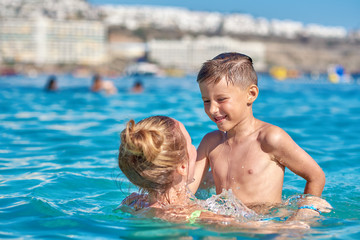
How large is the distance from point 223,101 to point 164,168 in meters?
0.54

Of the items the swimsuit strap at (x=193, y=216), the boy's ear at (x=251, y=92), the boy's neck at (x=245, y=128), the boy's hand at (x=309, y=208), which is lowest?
the swimsuit strap at (x=193, y=216)

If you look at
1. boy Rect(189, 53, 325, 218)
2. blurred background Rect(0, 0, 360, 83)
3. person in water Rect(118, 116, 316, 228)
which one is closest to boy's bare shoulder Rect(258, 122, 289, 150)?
boy Rect(189, 53, 325, 218)

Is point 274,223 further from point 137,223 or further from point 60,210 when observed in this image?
point 60,210

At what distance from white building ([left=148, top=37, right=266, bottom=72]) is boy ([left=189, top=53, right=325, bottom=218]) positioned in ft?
412

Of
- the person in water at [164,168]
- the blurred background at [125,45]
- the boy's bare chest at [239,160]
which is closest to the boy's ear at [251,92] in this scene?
the boy's bare chest at [239,160]

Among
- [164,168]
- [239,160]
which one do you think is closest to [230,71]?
[239,160]

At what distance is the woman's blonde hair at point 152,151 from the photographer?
2.36 m

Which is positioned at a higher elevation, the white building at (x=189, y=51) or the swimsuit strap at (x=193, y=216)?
the white building at (x=189, y=51)

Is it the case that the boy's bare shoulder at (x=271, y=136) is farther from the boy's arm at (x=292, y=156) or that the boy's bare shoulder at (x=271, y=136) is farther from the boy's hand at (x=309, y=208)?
the boy's hand at (x=309, y=208)

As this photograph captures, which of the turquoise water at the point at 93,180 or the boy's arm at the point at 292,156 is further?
the boy's arm at the point at 292,156

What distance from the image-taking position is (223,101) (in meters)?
2.70

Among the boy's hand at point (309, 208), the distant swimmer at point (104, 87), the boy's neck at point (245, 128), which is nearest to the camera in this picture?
the boy's hand at point (309, 208)

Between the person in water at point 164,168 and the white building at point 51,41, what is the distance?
12057 centimetres

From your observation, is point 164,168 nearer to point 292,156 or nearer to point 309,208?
point 292,156
